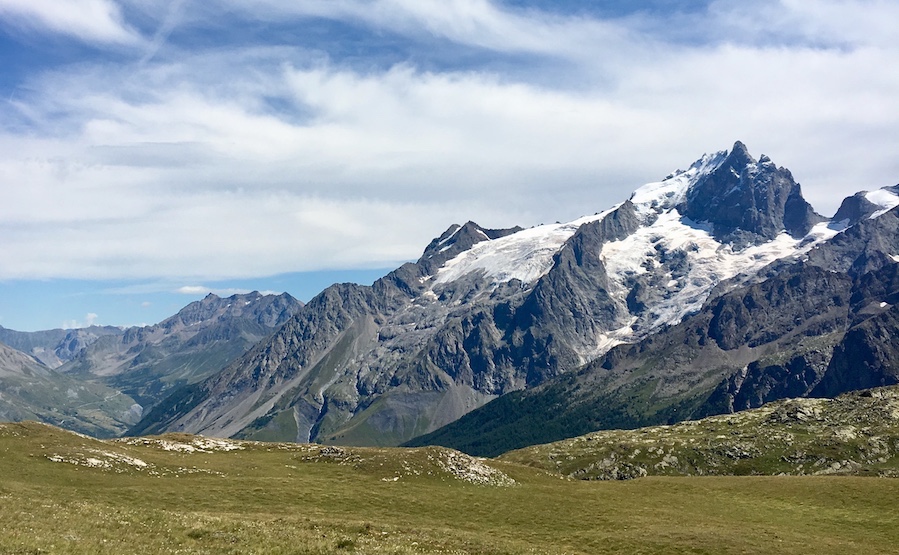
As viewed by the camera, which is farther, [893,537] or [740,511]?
[740,511]

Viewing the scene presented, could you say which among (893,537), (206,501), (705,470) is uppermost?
(206,501)

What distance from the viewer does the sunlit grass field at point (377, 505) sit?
5347 cm

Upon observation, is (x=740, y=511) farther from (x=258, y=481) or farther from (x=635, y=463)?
(x=635, y=463)

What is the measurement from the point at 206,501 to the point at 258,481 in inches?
427

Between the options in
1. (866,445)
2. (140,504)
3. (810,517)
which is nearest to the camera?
(140,504)

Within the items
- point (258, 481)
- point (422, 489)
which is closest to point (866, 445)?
point (422, 489)

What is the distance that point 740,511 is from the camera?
87062 mm

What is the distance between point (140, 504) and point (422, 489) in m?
33.9

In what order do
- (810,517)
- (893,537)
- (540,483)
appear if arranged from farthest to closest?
(540,483) → (810,517) → (893,537)

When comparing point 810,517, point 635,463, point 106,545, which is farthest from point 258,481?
point 635,463

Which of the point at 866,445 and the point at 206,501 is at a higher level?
the point at 206,501

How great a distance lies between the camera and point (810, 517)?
83250 mm

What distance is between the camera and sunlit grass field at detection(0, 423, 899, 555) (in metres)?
53.5

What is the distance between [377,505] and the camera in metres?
78.9
